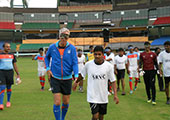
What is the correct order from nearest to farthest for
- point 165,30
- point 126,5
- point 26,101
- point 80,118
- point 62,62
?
point 62,62, point 80,118, point 26,101, point 165,30, point 126,5

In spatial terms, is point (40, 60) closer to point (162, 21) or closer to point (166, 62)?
point (166, 62)

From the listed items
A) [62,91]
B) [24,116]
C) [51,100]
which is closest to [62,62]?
[62,91]

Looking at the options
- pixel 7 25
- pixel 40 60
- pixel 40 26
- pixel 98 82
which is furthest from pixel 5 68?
pixel 7 25

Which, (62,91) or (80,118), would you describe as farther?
(80,118)

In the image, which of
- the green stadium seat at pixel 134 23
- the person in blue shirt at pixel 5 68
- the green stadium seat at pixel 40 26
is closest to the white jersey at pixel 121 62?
the person in blue shirt at pixel 5 68

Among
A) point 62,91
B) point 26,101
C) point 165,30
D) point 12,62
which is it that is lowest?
point 26,101

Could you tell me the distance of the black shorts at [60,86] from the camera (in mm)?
5016

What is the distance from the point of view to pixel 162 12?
53.0m

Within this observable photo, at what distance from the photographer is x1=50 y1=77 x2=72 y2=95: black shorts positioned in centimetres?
502

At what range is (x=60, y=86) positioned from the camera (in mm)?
5109

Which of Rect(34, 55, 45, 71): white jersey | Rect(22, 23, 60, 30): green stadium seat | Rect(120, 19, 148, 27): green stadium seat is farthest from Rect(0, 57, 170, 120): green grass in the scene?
Rect(22, 23, 60, 30): green stadium seat

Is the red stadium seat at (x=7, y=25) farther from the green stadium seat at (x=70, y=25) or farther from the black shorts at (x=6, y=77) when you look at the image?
the black shorts at (x=6, y=77)

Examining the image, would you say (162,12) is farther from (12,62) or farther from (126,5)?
(12,62)

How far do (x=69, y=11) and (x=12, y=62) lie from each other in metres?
54.3
